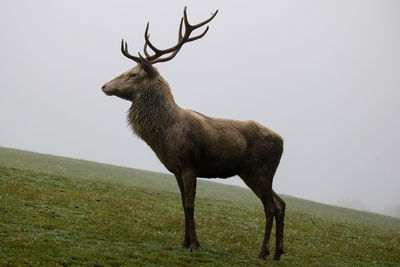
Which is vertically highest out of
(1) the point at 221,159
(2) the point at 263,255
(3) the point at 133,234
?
(1) the point at 221,159

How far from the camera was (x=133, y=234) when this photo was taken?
408 inches

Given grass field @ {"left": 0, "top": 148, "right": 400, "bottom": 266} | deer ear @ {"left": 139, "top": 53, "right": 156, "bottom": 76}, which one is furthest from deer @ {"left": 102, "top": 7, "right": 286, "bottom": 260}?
grass field @ {"left": 0, "top": 148, "right": 400, "bottom": 266}

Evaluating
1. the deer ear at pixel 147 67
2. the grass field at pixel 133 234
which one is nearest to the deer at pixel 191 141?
the deer ear at pixel 147 67

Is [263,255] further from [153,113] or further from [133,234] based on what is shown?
[153,113]

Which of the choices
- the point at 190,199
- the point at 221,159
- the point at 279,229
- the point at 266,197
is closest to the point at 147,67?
the point at 221,159

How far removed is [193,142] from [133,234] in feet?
10.5

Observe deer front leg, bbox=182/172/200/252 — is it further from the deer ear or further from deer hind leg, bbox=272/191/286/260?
the deer ear

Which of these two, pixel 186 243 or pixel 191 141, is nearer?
pixel 191 141

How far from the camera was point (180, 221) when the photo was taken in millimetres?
13539

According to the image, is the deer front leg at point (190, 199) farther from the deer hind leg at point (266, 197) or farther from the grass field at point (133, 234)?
the deer hind leg at point (266, 197)

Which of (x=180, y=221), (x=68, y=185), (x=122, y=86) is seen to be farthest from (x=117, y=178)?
(x=122, y=86)

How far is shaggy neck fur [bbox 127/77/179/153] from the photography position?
9.30 metres

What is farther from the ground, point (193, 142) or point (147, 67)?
point (147, 67)

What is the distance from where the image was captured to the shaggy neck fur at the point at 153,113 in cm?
930
